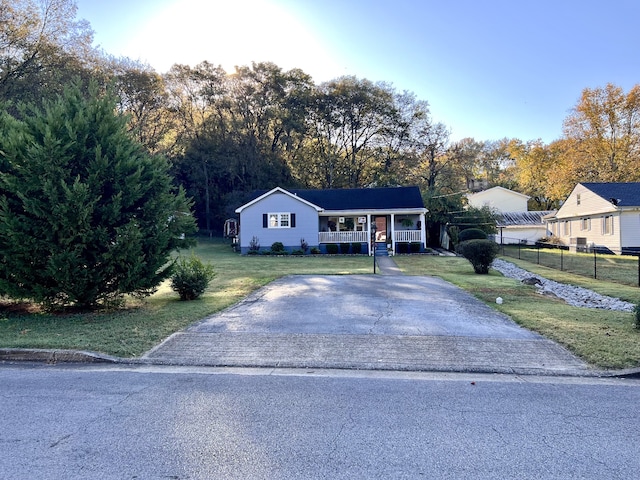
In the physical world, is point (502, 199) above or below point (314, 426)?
above

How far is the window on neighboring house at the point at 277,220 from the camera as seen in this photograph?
2788cm

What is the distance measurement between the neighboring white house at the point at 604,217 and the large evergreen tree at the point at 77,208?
72.5 ft

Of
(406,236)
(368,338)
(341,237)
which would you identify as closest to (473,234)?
(406,236)

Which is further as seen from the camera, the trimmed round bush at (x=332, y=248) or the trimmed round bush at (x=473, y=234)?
→ the trimmed round bush at (x=332, y=248)

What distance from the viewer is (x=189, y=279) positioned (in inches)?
404

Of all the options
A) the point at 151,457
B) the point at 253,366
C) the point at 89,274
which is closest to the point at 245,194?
the point at 89,274

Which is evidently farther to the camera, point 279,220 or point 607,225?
point 279,220

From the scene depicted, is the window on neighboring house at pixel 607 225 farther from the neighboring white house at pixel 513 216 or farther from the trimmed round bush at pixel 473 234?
the trimmed round bush at pixel 473 234

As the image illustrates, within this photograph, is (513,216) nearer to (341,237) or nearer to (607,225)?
(607,225)

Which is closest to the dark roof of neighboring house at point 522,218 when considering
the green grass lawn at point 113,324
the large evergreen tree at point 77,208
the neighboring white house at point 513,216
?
the neighboring white house at point 513,216

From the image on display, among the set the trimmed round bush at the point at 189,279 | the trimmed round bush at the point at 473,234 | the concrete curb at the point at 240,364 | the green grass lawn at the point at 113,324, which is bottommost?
the concrete curb at the point at 240,364

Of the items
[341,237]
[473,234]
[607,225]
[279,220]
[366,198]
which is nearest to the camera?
[473,234]

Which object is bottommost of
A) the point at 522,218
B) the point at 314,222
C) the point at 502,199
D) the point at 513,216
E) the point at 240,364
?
the point at 240,364

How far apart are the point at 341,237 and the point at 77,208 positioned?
21.2m
